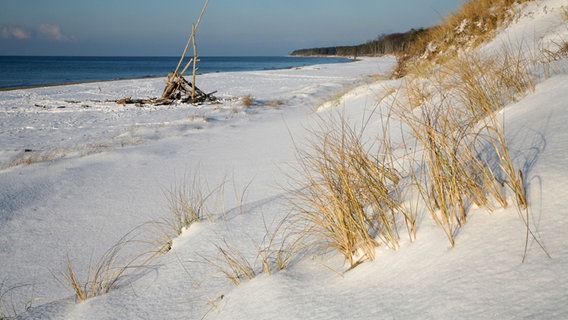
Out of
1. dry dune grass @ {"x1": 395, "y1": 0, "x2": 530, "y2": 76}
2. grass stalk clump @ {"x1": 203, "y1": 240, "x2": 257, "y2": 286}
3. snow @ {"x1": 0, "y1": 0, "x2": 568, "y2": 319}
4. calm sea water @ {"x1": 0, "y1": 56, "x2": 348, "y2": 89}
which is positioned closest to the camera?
snow @ {"x1": 0, "y1": 0, "x2": 568, "y2": 319}

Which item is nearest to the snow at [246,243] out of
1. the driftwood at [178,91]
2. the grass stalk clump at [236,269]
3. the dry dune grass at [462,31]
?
the grass stalk clump at [236,269]

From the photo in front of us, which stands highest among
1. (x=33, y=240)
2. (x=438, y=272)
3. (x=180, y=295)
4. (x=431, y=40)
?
(x=431, y=40)

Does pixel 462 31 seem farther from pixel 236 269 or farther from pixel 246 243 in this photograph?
pixel 236 269

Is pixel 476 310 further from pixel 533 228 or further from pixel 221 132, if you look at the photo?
pixel 221 132

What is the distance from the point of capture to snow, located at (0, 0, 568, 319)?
90 centimetres

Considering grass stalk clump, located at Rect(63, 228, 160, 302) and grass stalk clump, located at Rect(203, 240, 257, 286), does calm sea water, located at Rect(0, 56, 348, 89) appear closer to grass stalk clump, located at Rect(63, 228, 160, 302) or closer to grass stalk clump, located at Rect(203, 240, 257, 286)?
grass stalk clump, located at Rect(63, 228, 160, 302)

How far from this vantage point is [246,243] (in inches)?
72.3

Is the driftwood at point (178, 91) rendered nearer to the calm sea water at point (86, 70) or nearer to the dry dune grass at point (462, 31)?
the dry dune grass at point (462, 31)

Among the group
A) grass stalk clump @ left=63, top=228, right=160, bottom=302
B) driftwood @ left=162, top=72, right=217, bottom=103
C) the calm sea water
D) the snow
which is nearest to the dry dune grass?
the snow

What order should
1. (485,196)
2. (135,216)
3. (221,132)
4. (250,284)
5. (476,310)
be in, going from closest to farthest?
(476,310) → (485,196) → (250,284) → (135,216) → (221,132)

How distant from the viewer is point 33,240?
99.9 inches

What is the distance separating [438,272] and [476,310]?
0.20m

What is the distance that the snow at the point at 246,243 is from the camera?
0.90 meters

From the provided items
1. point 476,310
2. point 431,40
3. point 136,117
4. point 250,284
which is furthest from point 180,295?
point 431,40
